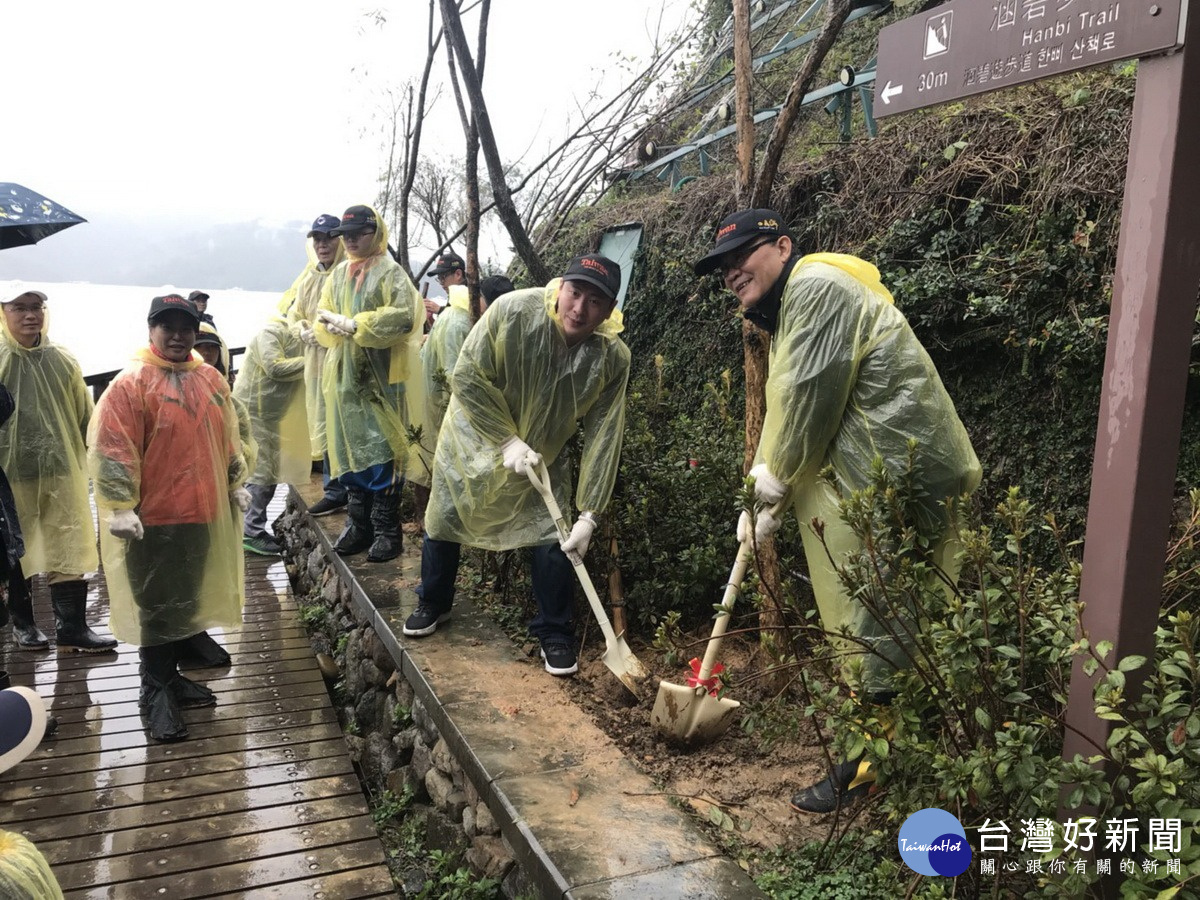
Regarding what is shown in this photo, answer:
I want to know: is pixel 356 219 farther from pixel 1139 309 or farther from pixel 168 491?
pixel 1139 309

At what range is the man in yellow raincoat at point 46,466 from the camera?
14.9ft

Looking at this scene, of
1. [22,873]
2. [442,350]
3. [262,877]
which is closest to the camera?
[22,873]

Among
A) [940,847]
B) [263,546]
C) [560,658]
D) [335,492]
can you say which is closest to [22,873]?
[940,847]

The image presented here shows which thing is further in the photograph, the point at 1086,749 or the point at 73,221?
the point at 73,221

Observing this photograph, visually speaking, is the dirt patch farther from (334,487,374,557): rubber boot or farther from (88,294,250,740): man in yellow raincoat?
(334,487,374,557): rubber boot

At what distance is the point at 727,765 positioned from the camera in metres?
3.07

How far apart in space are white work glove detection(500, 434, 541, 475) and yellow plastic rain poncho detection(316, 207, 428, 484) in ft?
5.22

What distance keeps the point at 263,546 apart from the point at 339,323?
2484mm

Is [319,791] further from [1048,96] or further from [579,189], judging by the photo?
[579,189]

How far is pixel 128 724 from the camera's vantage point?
401cm

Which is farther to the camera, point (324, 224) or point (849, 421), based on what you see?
point (324, 224)

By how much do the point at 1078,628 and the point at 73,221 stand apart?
379cm

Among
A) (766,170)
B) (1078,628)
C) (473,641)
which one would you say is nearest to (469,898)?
(473,641)

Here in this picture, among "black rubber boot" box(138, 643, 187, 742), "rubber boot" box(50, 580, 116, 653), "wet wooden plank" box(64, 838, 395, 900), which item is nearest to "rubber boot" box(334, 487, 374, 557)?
"rubber boot" box(50, 580, 116, 653)
